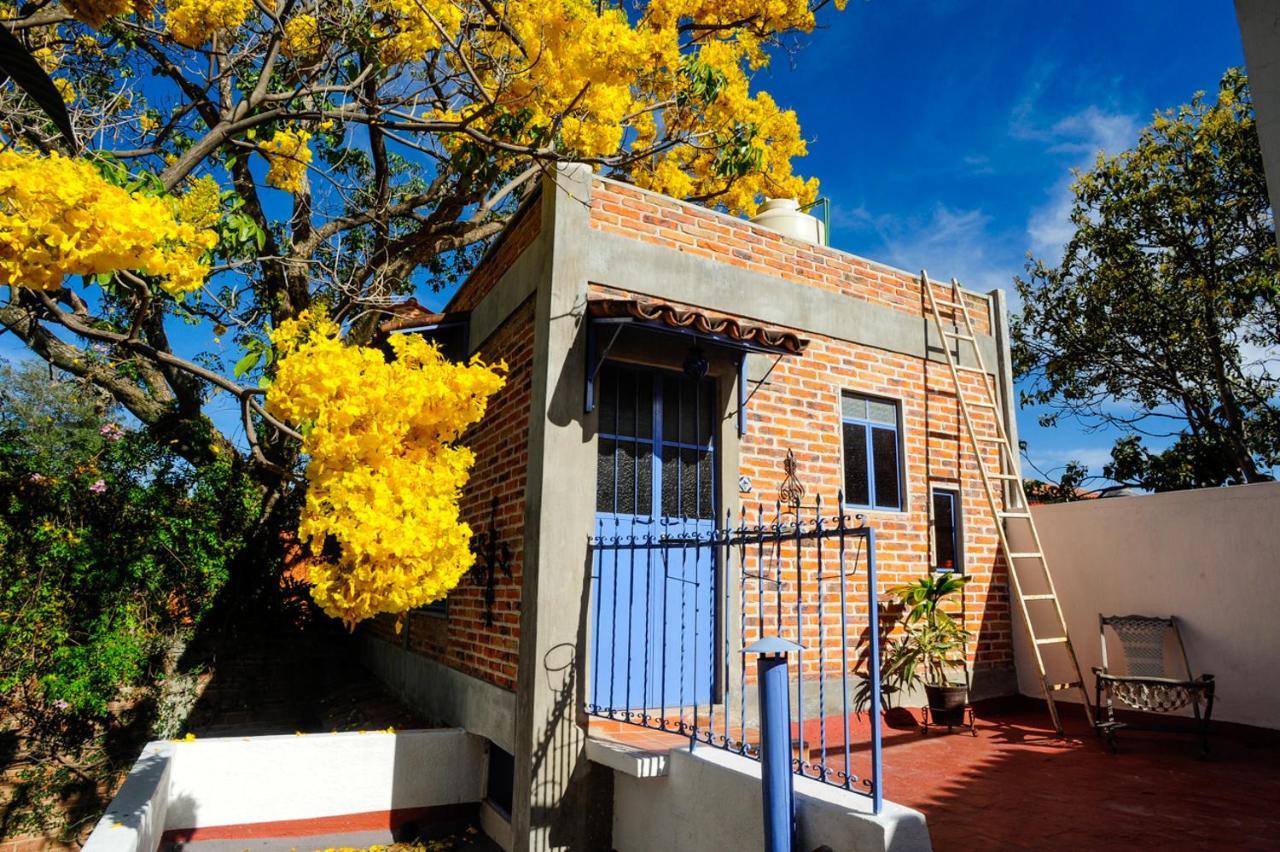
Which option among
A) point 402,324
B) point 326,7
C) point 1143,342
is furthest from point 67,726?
point 1143,342

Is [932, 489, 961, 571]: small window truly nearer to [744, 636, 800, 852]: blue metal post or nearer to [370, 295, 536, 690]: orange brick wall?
[370, 295, 536, 690]: orange brick wall

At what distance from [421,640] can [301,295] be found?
17.3 ft

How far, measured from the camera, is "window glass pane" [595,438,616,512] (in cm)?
620

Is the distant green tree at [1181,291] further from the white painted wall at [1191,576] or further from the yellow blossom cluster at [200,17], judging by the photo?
the yellow blossom cluster at [200,17]

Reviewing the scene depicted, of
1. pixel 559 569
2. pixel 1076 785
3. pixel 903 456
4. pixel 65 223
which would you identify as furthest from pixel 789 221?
pixel 65 223

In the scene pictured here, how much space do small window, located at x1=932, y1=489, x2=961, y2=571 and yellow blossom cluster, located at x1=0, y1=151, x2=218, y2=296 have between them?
7.14 metres

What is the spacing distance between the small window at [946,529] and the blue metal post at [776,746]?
4665 mm

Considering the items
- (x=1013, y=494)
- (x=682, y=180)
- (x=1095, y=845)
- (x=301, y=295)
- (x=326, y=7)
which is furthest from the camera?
(x=682, y=180)

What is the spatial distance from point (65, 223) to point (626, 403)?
4098mm

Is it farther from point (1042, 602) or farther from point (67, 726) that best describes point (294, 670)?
point (1042, 602)

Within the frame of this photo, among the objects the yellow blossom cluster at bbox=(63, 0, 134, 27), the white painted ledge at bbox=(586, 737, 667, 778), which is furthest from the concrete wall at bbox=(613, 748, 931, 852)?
the yellow blossom cluster at bbox=(63, 0, 134, 27)

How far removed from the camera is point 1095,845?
12.6 ft

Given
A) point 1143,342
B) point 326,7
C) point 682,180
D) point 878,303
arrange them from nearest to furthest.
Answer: point 326,7
point 878,303
point 682,180
point 1143,342

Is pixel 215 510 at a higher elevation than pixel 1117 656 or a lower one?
higher
